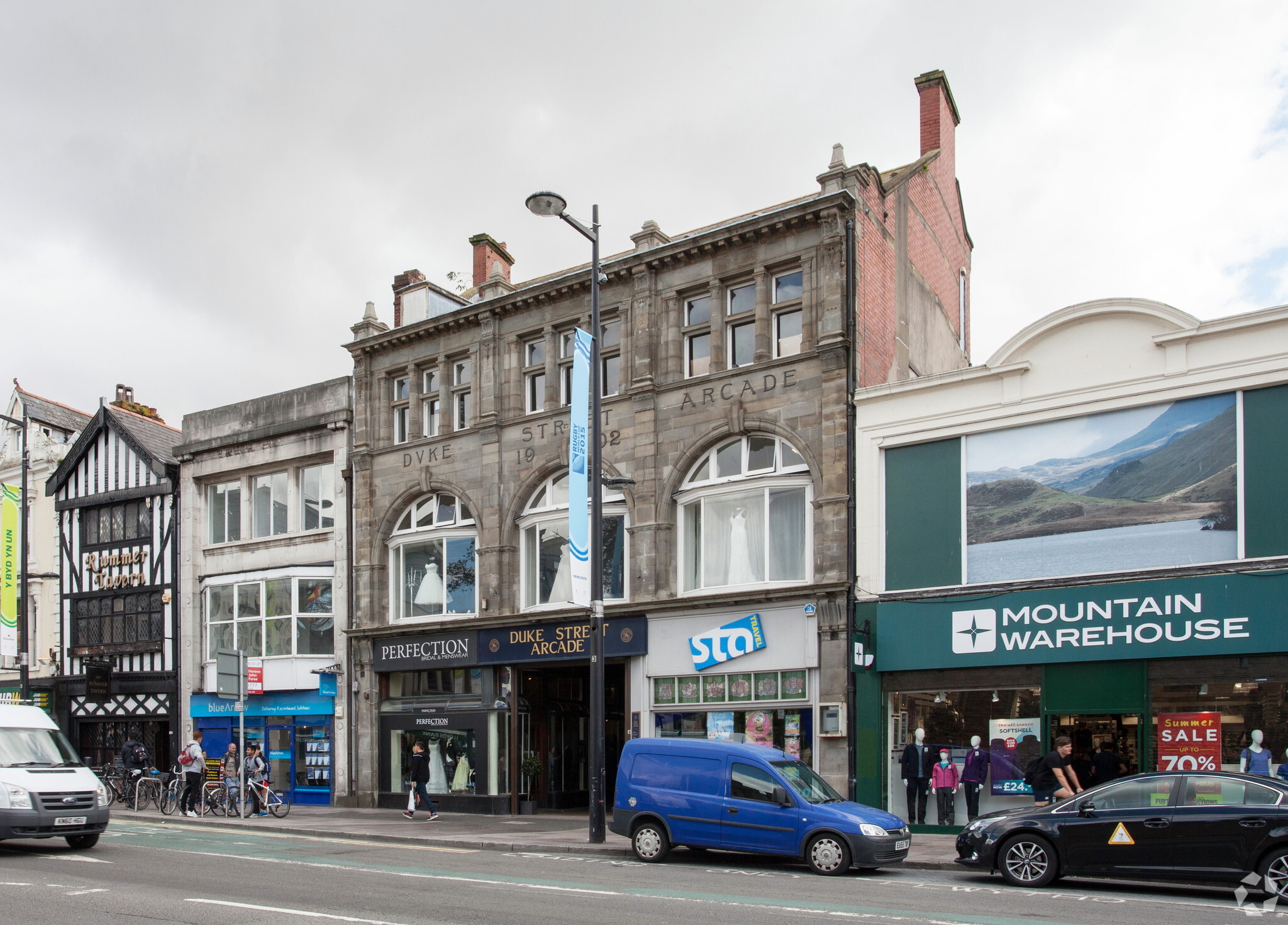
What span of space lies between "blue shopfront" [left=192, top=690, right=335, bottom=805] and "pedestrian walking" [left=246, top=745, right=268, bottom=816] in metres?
2.96

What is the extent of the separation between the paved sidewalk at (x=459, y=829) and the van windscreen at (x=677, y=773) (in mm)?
1492

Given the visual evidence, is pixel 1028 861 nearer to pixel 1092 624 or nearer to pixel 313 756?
pixel 1092 624

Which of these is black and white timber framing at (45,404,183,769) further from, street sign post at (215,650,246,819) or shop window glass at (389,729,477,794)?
street sign post at (215,650,246,819)

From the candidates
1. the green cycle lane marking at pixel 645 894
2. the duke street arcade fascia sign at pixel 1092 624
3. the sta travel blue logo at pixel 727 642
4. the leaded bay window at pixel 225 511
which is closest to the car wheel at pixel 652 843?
the green cycle lane marking at pixel 645 894

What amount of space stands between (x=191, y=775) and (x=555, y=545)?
885cm

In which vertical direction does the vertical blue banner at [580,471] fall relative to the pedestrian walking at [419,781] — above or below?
above

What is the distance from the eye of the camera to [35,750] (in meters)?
16.4

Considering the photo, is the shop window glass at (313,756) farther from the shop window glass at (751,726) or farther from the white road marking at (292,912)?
the white road marking at (292,912)

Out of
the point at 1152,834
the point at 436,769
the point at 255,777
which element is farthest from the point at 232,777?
the point at 1152,834

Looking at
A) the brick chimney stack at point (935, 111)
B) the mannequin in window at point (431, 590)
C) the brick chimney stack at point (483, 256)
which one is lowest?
the mannequin in window at point (431, 590)

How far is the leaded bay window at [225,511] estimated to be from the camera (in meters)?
32.4

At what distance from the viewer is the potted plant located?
25.8 meters

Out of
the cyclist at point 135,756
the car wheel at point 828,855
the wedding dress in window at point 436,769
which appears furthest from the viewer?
the cyclist at point 135,756

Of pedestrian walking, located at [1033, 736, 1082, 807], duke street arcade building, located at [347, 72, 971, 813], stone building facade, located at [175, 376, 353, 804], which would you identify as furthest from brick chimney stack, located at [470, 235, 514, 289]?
pedestrian walking, located at [1033, 736, 1082, 807]
